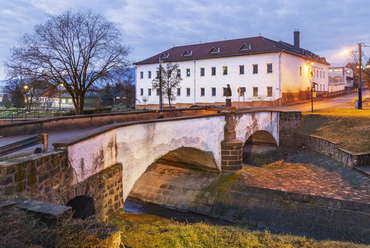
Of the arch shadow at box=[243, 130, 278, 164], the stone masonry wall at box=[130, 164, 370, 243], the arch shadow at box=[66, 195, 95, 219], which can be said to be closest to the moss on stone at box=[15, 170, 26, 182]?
the arch shadow at box=[66, 195, 95, 219]

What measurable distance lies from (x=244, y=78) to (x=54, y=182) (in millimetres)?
40208

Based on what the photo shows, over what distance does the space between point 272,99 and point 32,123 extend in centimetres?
3534

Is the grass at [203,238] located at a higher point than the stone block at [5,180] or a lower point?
lower

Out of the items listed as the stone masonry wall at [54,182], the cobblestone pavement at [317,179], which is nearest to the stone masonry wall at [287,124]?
the cobblestone pavement at [317,179]

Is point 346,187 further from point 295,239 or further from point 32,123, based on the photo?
point 32,123

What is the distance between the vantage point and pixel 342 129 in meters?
20.6

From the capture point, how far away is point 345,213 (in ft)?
35.8

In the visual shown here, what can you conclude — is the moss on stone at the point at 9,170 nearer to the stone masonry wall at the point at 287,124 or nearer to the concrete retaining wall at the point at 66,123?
the concrete retaining wall at the point at 66,123

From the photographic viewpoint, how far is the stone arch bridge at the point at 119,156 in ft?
19.7

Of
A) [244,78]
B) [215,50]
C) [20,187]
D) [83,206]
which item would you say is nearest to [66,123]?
[83,206]

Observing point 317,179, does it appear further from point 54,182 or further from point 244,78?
point 244,78

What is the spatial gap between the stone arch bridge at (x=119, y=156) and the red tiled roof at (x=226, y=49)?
2840 centimetres

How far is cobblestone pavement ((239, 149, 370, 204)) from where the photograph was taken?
1242cm

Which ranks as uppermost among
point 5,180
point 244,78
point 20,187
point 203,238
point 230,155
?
point 244,78
